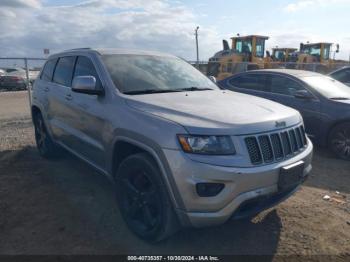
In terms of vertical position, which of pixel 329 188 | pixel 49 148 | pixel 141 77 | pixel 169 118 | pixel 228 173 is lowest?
pixel 329 188

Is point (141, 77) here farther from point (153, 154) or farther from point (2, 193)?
point (2, 193)

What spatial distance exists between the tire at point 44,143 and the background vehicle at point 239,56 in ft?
43.0

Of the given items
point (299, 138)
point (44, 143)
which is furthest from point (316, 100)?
point (44, 143)

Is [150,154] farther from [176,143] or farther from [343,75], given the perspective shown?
[343,75]

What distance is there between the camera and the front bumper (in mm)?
2660

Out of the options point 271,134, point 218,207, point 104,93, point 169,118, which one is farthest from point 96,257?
point 271,134

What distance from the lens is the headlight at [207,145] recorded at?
2725 mm

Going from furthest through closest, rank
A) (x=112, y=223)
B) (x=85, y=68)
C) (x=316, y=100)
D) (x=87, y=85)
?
1. (x=316, y=100)
2. (x=85, y=68)
3. (x=112, y=223)
4. (x=87, y=85)

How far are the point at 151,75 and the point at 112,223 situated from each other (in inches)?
69.2

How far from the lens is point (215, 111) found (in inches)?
122

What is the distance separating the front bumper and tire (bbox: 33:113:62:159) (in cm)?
346

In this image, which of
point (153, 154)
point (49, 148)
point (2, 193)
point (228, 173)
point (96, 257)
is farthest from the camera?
point (49, 148)

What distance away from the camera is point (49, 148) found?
5766 millimetres

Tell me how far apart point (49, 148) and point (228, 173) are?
4.03 metres
